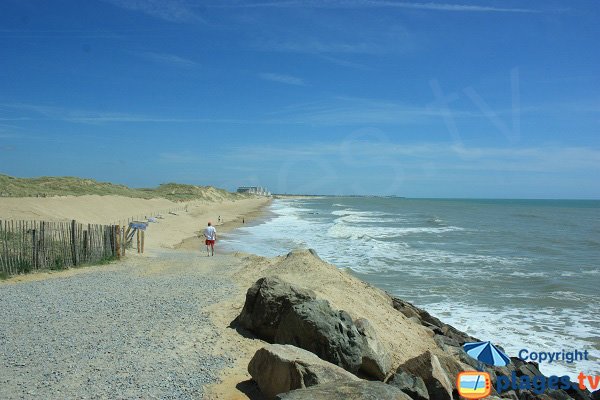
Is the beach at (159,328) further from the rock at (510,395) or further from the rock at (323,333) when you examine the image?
the rock at (510,395)

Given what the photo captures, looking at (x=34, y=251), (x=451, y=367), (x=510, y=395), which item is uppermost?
(x=34, y=251)

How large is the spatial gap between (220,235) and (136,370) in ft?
89.9

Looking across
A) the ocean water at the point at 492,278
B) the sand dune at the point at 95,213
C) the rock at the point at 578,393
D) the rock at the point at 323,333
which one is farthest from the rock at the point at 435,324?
the sand dune at the point at 95,213

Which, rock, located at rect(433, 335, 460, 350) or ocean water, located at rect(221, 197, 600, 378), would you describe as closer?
rock, located at rect(433, 335, 460, 350)

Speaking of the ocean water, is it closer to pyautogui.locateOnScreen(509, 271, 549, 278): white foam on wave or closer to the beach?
pyautogui.locateOnScreen(509, 271, 549, 278): white foam on wave

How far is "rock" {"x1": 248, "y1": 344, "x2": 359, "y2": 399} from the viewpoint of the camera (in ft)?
18.2

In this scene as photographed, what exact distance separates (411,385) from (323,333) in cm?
153

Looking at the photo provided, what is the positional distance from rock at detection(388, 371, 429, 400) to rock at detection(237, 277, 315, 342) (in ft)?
6.76

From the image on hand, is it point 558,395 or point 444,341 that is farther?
point 444,341

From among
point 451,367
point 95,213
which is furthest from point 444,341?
point 95,213

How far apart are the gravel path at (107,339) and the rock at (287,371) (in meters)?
0.80

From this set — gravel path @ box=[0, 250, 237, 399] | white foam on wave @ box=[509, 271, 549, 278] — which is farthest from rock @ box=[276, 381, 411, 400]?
white foam on wave @ box=[509, 271, 549, 278]

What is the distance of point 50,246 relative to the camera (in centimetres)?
1432

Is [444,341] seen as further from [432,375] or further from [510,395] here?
[432,375]
